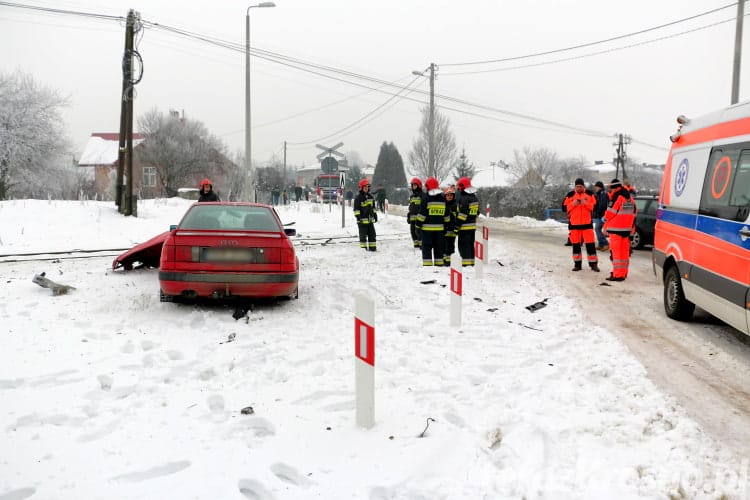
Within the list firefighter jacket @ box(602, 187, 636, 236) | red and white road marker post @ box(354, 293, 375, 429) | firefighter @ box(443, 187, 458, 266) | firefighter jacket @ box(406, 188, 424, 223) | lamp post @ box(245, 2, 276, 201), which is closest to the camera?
red and white road marker post @ box(354, 293, 375, 429)

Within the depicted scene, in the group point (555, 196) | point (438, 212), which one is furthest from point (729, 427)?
point (555, 196)

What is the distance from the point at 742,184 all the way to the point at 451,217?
649 centimetres

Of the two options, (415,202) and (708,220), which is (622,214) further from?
(415,202)

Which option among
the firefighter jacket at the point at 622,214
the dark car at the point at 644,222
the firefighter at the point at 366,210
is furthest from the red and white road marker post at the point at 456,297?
the dark car at the point at 644,222

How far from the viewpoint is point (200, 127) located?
148 ft

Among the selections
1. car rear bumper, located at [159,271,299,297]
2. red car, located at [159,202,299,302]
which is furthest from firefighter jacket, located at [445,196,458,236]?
car rear bumper, located at [159,271,299,297]

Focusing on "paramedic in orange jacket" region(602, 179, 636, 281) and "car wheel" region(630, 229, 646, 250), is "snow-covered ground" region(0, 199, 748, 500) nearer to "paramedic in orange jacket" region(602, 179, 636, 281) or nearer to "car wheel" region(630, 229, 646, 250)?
"paramedic in orange jacket" region(602, 179, 636, 281)

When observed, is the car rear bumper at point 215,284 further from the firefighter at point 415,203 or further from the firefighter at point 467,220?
the firefighter at point 415,203

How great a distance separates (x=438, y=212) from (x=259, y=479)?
8099 mm

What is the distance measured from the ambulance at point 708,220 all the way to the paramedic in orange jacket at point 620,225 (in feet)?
5.48

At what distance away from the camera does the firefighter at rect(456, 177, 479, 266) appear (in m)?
10.8

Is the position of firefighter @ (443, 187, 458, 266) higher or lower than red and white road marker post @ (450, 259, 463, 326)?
higher

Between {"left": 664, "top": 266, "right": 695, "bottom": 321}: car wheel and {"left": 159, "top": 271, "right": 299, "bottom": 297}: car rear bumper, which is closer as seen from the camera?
{"left": 159, "top": 271, "right": 299, "bottom": 297}: car rear bumper

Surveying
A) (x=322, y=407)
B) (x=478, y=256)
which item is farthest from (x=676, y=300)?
(x=322, y=407)
